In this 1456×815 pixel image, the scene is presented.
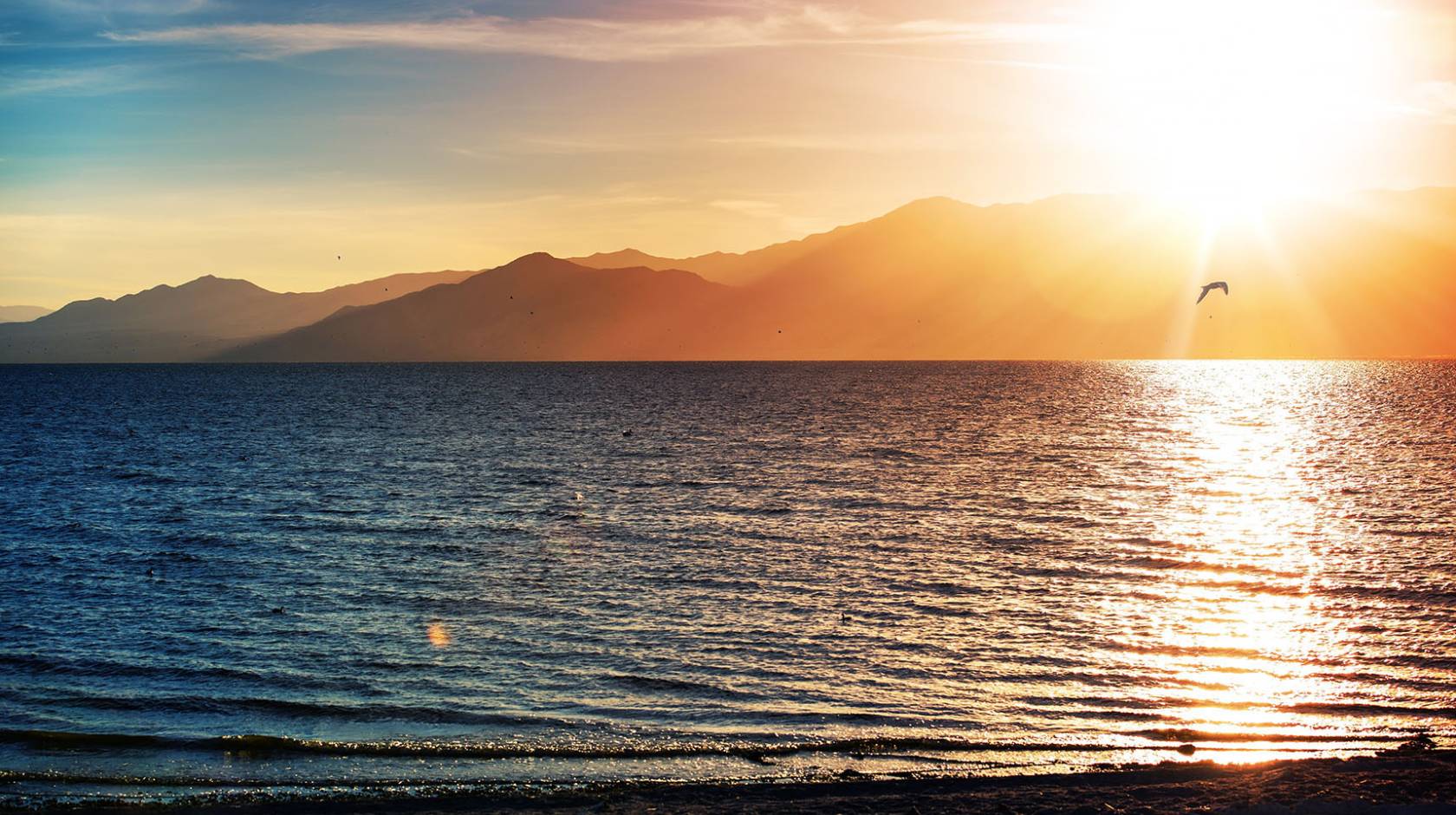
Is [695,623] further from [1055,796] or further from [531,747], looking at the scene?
[1055,796]

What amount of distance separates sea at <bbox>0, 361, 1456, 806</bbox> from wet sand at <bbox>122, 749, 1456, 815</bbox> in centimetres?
74

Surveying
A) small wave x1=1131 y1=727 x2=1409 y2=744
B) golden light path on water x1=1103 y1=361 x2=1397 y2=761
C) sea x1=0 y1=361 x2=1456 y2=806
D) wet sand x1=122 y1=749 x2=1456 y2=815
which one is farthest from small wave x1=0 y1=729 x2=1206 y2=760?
golden light path on water x1=1103 y1=361 x2=1397 y2=761

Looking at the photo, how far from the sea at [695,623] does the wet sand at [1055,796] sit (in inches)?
29.1

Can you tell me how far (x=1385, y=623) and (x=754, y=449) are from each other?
5173 centimetres

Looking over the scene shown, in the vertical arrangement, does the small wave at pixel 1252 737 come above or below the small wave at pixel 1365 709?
below

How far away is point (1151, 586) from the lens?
31.3m

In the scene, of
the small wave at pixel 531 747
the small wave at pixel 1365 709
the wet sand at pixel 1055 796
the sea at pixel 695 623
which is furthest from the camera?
the small wave at pixel 1365 709

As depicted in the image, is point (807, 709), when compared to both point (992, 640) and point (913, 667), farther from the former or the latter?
point (992, 640)

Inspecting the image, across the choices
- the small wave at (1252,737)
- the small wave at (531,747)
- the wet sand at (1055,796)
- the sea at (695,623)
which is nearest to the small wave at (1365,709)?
the sea at (695,623)

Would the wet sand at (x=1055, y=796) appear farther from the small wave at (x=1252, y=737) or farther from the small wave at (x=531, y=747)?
the small wave at (x=1252, y=737)

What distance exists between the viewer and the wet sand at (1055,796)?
50.8 feet

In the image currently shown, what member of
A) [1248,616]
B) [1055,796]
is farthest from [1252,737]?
[1248,616]

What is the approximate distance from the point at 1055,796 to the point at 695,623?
1227 centimetres

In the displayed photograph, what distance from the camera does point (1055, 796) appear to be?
16.0 m
